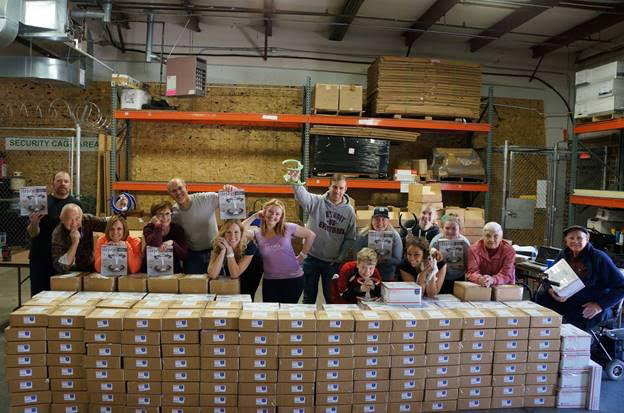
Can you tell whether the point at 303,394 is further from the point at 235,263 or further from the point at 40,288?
the point at 40,288

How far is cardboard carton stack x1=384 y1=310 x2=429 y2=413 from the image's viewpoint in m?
3.36

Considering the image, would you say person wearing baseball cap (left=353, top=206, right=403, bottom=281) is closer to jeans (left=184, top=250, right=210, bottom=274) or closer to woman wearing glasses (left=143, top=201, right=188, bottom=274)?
jeans (left=184, top=250, right=210, bottom=274)

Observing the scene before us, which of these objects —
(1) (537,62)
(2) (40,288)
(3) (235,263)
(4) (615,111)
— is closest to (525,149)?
(4) (615,111)

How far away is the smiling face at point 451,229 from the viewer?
433 cm

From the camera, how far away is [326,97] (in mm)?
8000

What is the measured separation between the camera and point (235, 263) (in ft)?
12.6

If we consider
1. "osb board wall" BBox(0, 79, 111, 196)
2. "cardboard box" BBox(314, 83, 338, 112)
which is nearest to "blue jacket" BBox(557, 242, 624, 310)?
"cardboard box" BBox(314, 83, 338, 112)

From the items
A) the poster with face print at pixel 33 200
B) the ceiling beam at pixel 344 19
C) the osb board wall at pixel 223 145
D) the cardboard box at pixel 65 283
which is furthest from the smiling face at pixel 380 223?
the osb board wall at pixel 223 145

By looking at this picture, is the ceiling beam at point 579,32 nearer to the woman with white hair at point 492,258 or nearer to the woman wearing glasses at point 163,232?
the woman with white hair at point 492,258

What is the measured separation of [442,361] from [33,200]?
377 centimetres

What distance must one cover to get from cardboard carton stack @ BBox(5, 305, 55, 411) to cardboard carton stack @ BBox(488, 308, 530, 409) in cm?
330

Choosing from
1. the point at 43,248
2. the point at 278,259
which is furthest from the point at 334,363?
the point at 43,248

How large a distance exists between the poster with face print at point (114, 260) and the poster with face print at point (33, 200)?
37.6 inches

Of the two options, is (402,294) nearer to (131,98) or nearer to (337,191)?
(337,191)
